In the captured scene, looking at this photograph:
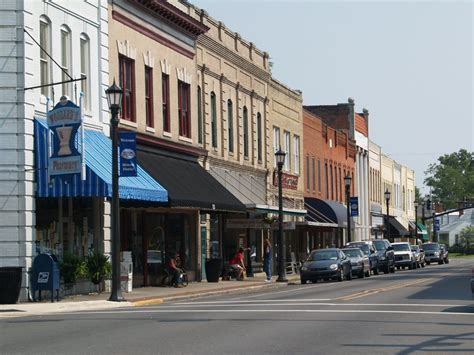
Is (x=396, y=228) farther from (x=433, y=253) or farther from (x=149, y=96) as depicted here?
(x=149, y=96)

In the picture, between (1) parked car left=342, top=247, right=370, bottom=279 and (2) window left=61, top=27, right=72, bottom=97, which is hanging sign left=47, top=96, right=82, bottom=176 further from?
(1) parked car left=342, top=247, right=370, bottom=279

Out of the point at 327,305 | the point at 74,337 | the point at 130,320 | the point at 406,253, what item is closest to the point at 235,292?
the point at 327,305

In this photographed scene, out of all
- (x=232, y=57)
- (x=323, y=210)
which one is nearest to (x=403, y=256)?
(x=323, y=210)

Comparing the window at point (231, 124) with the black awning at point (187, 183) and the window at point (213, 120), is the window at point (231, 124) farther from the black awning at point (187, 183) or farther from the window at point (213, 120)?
the black awning at point (187, 183)

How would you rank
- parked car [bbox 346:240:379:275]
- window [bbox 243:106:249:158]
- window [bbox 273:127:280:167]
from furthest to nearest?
1. window [bbox 273:127:280:167]
2. parked car [bbox 346:240:379:275]
3. window [bbox 243:106:249:158]

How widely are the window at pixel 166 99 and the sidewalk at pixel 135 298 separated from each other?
6271 mm

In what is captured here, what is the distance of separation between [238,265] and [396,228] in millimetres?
55199

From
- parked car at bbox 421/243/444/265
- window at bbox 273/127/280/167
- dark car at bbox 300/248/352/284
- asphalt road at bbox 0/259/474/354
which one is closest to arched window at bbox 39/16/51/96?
asphalt road at bbox 0/259/474/354

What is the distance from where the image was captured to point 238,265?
46656mm

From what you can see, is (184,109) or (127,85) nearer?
(127,85)

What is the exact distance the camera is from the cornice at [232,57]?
46.8 meters

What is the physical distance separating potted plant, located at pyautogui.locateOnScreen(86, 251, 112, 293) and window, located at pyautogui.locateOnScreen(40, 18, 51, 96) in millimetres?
5305

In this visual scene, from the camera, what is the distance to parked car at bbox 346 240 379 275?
5372 cm

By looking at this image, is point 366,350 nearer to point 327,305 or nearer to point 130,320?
point 130,320
